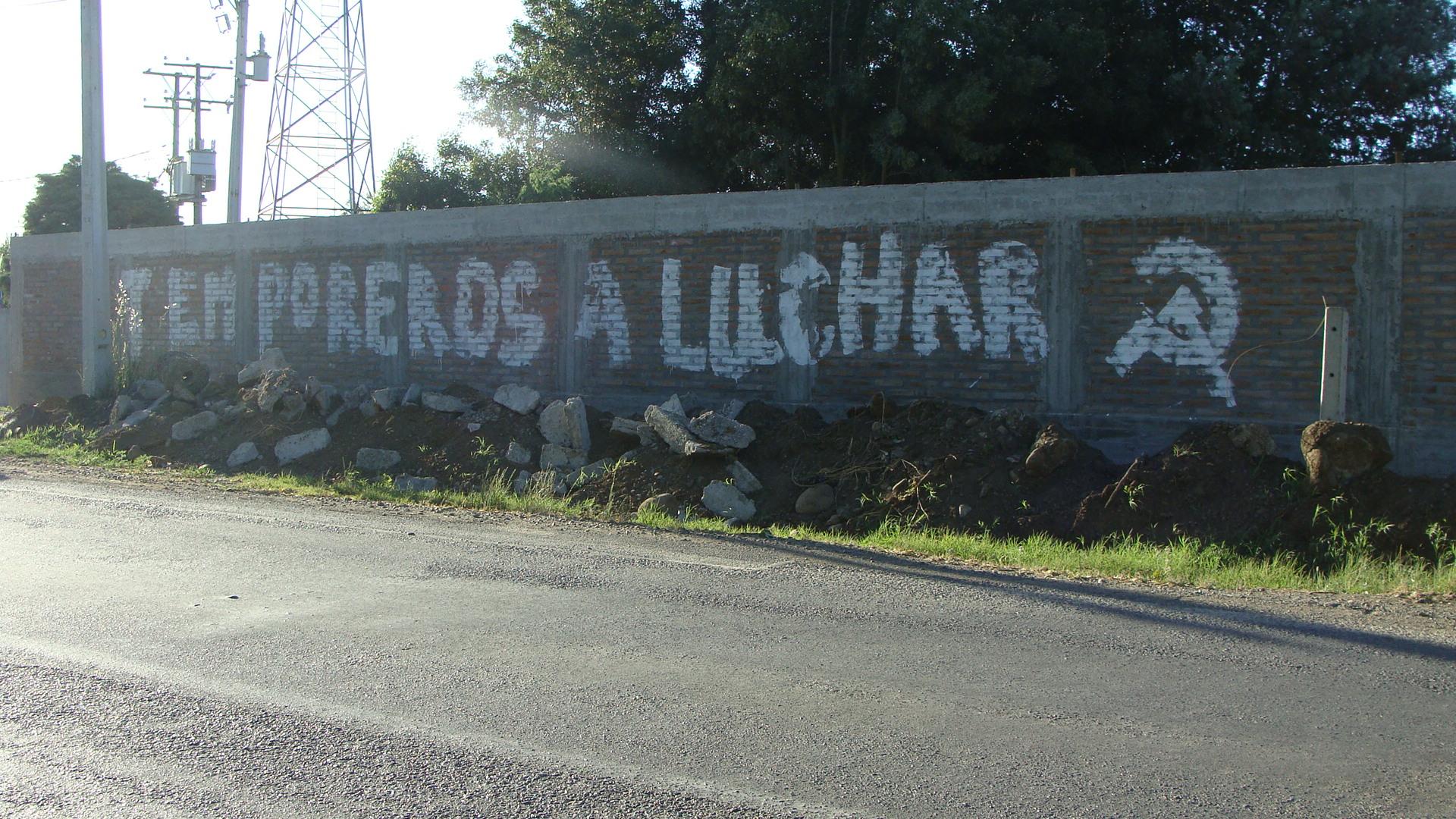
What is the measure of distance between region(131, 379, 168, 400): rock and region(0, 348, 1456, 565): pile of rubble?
5 cm

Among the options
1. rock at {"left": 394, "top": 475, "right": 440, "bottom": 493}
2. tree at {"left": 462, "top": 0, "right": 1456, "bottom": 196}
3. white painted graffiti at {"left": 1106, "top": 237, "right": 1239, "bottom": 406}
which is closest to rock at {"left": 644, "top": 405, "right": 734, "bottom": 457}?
rock at {"left": 394, "top": 475, "right": 440, "bottom": 493}

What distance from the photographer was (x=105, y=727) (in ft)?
14.6

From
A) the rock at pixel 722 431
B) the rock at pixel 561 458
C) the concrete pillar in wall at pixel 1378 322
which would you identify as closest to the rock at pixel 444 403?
the rock at pixel 561 458

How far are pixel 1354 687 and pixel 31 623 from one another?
A: 6299mm

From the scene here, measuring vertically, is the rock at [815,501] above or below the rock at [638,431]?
below

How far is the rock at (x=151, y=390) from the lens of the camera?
1529 centimetres

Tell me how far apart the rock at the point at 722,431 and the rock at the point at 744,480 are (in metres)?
0.24

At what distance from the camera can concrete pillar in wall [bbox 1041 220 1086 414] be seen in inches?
433

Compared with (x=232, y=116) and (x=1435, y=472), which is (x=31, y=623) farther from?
(x=232, y=116)

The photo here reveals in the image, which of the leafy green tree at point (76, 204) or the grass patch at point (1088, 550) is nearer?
the grass patch at point (1088, 550)

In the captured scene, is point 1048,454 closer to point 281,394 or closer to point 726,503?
point 726,503

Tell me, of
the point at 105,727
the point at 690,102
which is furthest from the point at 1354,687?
the point at 690,102

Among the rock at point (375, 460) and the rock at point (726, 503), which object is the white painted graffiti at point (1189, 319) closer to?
the rock at point (726, 503)

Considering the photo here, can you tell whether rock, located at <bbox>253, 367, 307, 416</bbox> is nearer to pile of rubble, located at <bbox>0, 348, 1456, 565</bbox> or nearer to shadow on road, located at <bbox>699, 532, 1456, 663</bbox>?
pile of rubble, located at <bbox>0, 348, 1456, 565</bbox>
